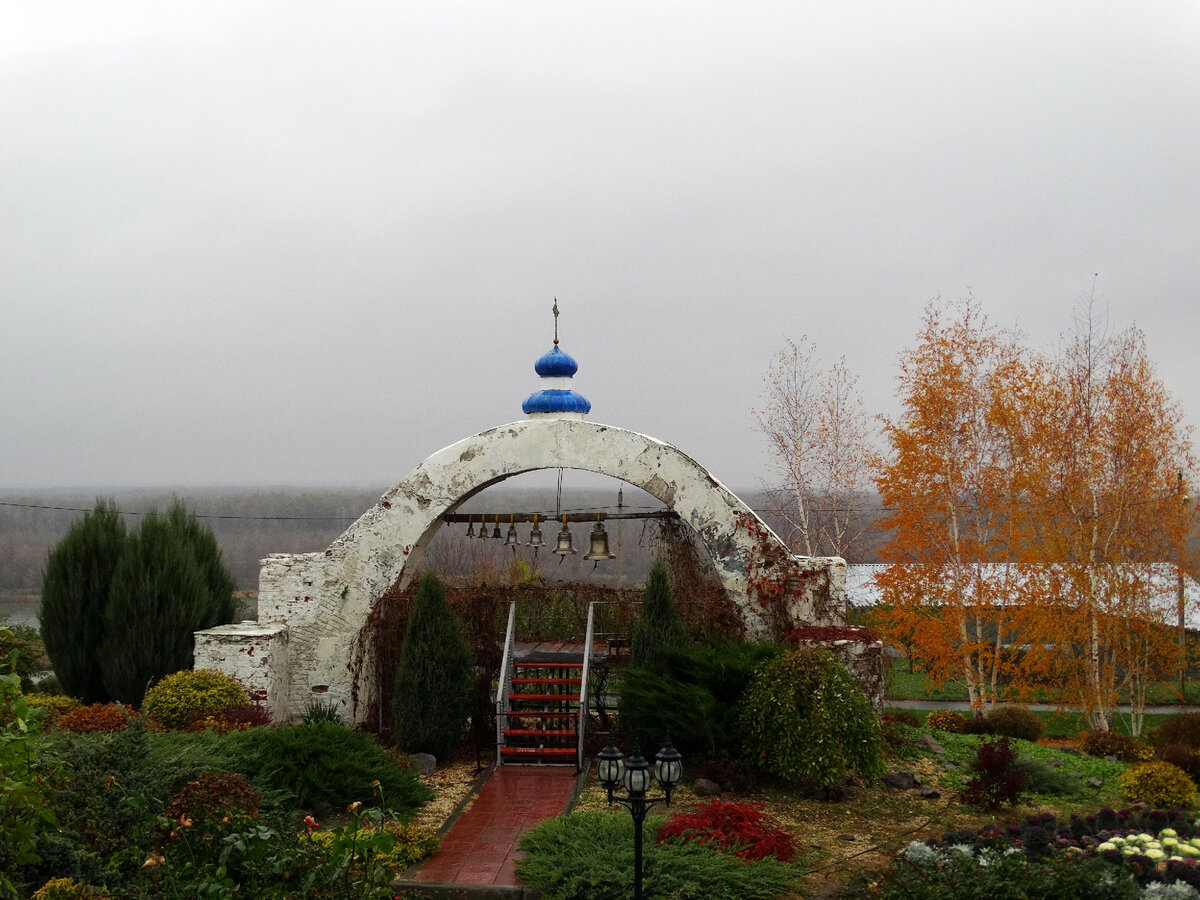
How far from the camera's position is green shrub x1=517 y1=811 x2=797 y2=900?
687 centimetres

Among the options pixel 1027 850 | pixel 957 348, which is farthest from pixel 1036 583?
pixel 1027 850

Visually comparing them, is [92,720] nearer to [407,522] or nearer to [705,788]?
[407,522]

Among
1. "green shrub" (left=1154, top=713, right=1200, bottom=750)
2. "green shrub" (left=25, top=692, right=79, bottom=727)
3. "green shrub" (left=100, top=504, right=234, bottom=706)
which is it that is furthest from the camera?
"green shrub" (left=100, top=504, right=234, bottom=706)

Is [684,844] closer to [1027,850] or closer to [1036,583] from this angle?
[1027,850]

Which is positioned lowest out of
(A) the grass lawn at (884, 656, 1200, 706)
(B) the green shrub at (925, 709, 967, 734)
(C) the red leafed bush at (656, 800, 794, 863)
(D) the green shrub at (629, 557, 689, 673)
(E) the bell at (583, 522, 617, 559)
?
(A) the grass lawn at (884, 656, 1200, 706)

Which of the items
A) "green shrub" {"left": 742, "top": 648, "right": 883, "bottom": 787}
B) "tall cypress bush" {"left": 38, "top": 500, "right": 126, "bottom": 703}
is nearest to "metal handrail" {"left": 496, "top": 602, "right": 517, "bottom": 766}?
"green shrub" {"left": 742, "top": 648, "right": 883, "bottom": 787}

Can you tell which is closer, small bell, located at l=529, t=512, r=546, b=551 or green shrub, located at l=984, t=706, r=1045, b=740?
small bell, located at l=529, t=512, r=546, b=551

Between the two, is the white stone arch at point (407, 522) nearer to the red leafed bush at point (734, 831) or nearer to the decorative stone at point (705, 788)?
the decorative stone at point (705, 788)

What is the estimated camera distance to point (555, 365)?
40.4 feet

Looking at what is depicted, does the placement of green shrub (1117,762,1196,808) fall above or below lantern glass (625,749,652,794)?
below

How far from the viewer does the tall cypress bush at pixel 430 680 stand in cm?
1102

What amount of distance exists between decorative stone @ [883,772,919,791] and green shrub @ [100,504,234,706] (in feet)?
28.6

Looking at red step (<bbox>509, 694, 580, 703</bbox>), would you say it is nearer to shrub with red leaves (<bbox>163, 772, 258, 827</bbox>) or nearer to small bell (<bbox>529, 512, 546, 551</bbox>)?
small bell (<bbox>529, 512, 546, 551</bbox>)

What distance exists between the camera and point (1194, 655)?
1864 centimetres
